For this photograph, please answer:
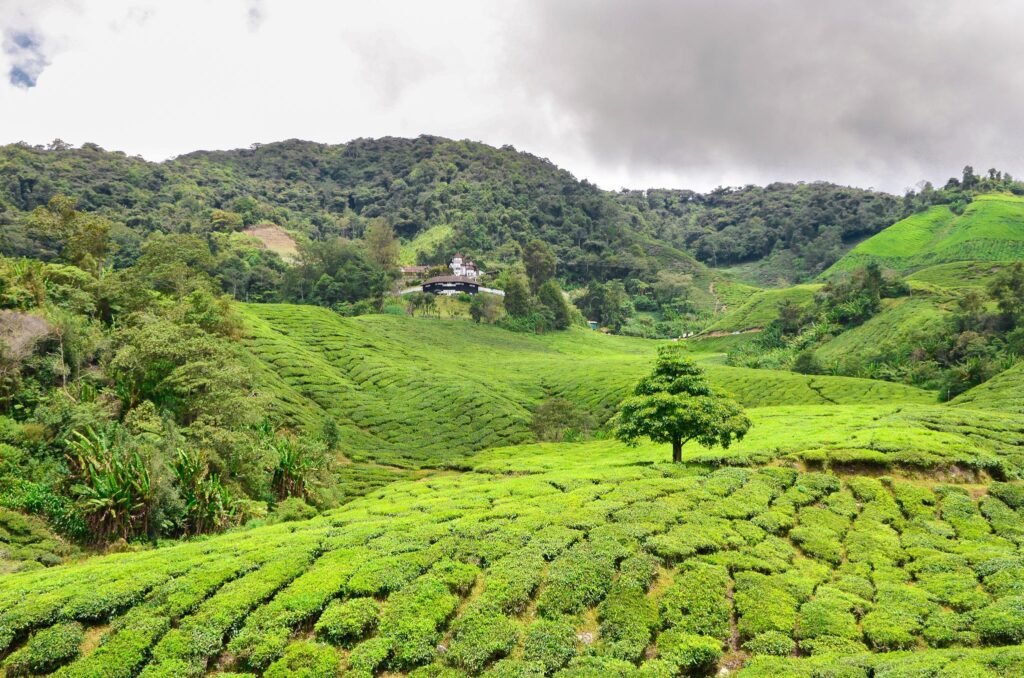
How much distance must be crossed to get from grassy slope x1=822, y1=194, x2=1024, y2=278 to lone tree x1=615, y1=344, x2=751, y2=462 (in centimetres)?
12321

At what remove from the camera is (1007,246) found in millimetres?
119312

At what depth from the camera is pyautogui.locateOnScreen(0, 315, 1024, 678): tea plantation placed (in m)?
13.3

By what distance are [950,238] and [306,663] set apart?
166m

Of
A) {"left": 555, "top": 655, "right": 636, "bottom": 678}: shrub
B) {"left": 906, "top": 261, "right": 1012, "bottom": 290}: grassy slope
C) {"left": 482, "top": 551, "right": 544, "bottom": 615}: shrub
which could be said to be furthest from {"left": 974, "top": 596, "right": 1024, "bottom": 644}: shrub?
{"left": 906, "top": 261, "right": 1012, "bottom": 290}: grassy slope

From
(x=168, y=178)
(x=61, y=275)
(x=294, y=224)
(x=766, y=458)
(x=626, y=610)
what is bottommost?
(x=626, y=610)

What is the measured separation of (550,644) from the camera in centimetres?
1370

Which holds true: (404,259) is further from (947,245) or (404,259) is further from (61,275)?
(947,245)

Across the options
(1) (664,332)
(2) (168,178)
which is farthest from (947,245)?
(2) (168,178)

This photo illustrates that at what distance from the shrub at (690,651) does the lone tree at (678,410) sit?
14195 mm

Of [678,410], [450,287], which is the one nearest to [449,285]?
[450,287]

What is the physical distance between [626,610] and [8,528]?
23414 mm

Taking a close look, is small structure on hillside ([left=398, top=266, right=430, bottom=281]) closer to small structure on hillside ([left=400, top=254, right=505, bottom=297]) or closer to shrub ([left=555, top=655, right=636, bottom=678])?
small structure on hillside ([left=400, top=254, right=505, bottom=297])

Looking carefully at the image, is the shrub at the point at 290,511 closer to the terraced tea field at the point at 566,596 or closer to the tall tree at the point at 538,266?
the terraced tea field at the point at 566,596

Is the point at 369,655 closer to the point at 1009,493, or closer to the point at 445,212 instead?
the point at 1009,493
